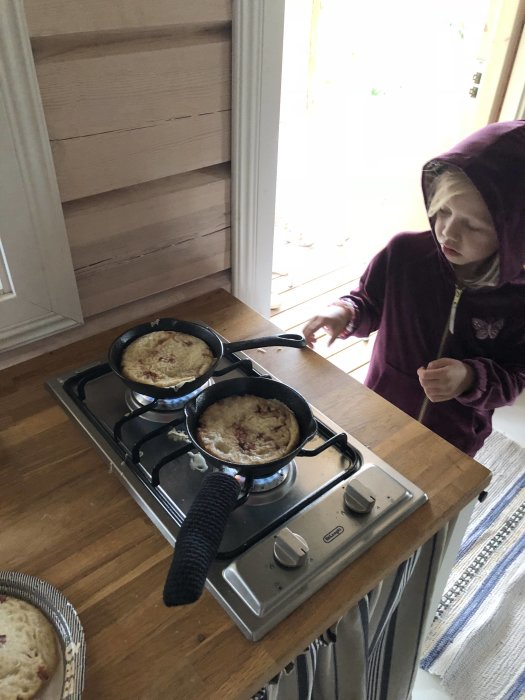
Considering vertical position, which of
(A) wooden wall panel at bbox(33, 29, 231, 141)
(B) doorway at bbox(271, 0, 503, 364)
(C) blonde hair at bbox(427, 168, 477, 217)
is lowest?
(B) doorway at bbox(271, 0, 503, 364)

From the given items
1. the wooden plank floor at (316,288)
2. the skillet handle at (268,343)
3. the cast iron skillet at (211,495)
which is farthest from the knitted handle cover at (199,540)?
the wooden plank floor at (316,288)

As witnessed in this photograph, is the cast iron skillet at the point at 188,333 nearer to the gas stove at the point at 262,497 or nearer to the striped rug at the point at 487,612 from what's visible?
the gas stove at the point at 262,497

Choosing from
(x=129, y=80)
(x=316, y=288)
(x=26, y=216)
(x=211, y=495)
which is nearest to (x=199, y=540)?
(x=211, y=495)

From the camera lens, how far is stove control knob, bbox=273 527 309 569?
0.67 metres

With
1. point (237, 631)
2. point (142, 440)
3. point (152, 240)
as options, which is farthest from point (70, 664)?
point (152, 240)

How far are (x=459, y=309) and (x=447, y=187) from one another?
0.23 meters

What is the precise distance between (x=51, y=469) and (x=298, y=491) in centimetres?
34

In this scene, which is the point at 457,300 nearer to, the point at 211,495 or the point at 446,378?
the point at 446,378

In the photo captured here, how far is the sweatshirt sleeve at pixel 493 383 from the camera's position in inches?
40.7

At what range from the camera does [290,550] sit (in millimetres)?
669

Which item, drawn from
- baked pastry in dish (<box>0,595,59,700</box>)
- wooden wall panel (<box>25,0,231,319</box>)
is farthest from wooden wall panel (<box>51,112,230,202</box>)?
baked pastry in dish (<box>0,595,59,700</box>)

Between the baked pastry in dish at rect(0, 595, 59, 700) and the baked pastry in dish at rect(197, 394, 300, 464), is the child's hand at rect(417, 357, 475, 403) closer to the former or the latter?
the baked pastry in dish at rect(197, 394, 300, 464)

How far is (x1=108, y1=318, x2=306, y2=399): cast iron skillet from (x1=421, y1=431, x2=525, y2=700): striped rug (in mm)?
870

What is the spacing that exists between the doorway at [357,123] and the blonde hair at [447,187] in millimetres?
975
